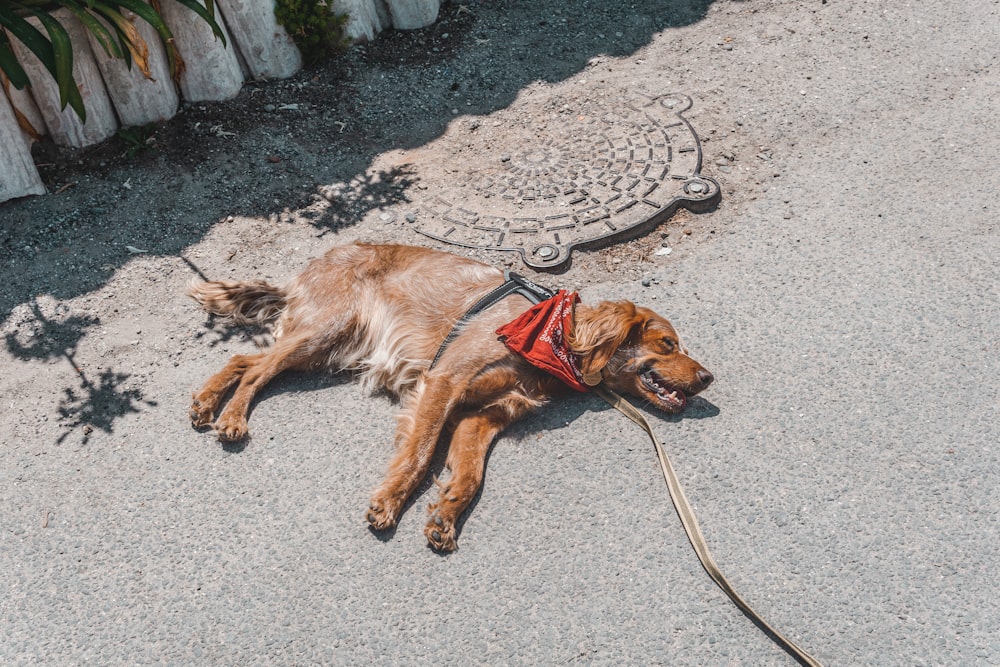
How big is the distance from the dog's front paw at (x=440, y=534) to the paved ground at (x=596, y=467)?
69mm

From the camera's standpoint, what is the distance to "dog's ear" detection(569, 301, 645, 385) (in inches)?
178

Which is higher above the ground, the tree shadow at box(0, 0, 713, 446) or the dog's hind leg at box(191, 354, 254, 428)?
the tree shadow at box(0, 0, 713, 446)

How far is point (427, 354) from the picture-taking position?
487 cm

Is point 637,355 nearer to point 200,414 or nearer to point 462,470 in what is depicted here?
point 462,470

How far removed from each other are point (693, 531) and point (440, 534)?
4.20ft

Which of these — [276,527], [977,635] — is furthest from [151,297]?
[977,635]

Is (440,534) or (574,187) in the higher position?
(574,187)

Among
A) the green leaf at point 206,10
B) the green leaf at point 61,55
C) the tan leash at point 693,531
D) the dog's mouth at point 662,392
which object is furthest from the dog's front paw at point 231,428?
the green leaf at point 206,10

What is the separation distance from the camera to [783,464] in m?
4.27

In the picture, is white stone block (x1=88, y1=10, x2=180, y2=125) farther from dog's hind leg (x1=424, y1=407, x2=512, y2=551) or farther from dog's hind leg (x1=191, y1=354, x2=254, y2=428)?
dog's hind leg (x1=424, y1=407, x2=512, y2=551)

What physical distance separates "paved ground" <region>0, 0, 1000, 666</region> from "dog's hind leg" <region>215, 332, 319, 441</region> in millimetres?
127

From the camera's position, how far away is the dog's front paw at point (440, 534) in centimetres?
395

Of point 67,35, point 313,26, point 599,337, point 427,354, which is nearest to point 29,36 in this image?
point 67,35

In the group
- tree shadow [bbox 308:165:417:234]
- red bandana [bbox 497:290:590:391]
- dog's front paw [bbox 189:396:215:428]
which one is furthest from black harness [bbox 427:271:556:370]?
tree shadow [bbox 308:165:417:234]
